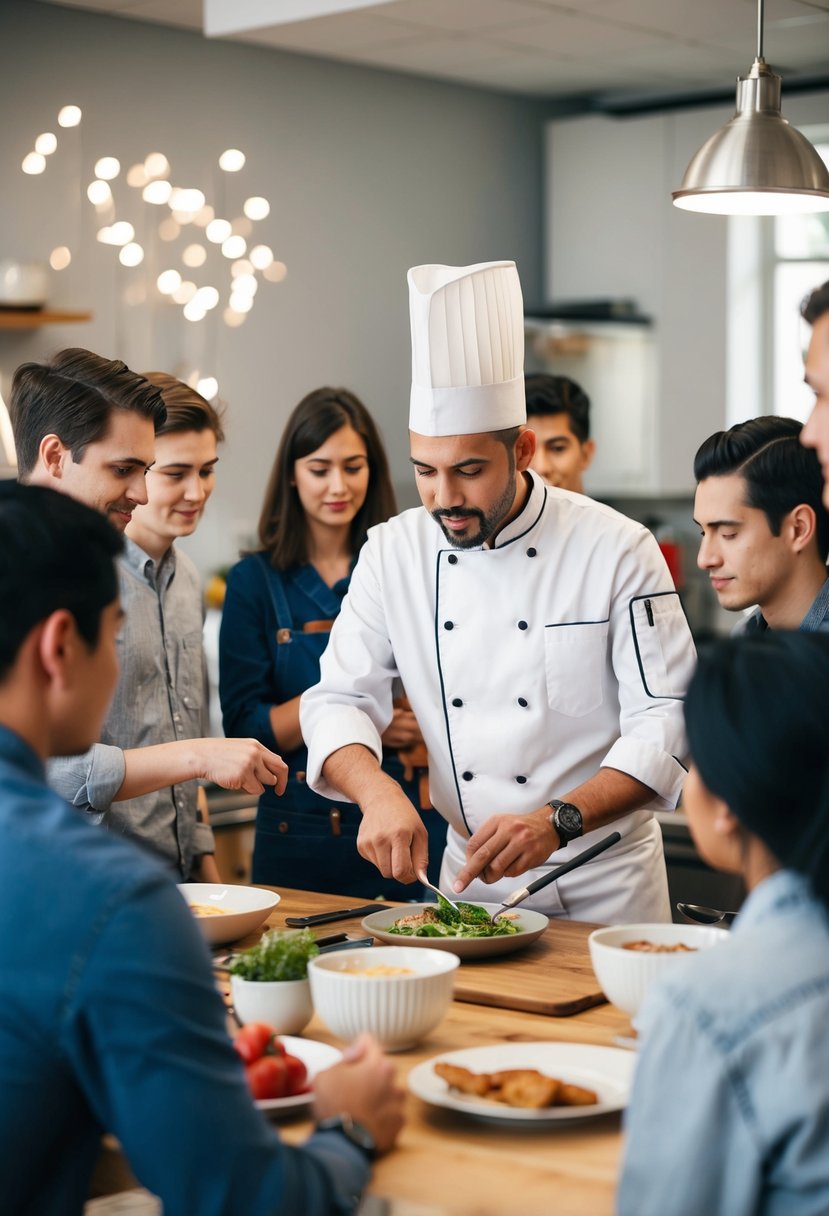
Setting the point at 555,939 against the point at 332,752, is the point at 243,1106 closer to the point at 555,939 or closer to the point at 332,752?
the point at 555,939

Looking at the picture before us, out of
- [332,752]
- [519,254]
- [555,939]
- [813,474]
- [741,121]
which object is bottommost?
[555,939]

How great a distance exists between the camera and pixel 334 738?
2299mm

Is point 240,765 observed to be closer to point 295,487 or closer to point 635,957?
point 635,957

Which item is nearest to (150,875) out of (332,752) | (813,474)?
(332,752)

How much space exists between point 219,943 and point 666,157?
14.3ft

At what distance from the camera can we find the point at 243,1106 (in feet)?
3.78

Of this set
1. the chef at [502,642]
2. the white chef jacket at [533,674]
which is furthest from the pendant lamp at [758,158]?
the white chef jacket at [533,674]

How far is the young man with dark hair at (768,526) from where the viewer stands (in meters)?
2.27

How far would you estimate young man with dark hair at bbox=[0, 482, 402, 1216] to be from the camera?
44.1 inches

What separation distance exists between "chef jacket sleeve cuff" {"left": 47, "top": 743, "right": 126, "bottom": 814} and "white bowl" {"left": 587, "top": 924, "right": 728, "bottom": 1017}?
2.64ft

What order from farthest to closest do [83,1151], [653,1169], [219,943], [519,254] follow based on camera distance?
[519,254], [219,943], [83,1151], [653,1169]

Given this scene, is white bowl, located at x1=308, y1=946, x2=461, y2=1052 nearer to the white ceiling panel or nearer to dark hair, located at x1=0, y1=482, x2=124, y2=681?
dark hair, located at x1=0, y1=482, x2=124, y2=681

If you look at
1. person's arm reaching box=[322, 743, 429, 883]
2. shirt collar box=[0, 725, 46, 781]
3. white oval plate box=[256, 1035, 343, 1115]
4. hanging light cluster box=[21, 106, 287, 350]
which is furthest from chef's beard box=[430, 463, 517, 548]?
hanging light cluster box=[21, 106, 287, 350]

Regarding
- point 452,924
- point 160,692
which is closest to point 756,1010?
point 452,924
